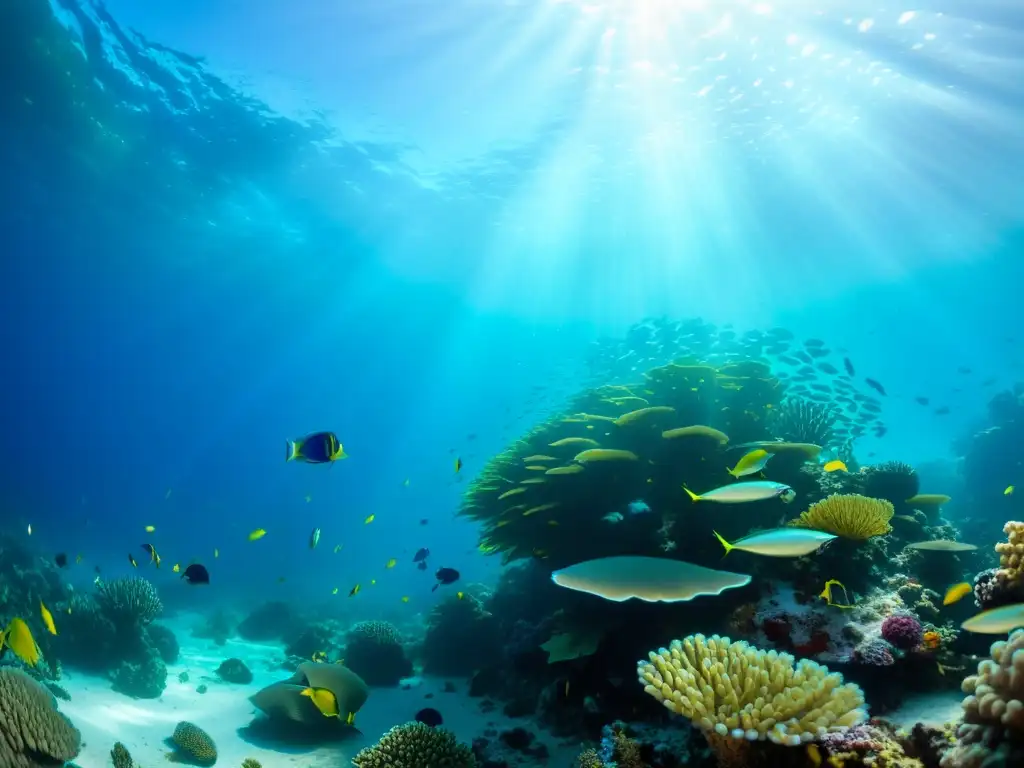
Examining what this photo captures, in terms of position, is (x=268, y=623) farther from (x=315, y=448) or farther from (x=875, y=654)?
(x=875, y=654)

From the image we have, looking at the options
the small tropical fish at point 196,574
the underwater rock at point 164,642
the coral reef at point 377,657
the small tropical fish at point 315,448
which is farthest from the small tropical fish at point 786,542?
the underwater rock at point 164,642

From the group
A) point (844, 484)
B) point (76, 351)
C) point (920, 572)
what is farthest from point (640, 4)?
point (76, 351)

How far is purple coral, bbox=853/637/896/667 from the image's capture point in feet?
14.6

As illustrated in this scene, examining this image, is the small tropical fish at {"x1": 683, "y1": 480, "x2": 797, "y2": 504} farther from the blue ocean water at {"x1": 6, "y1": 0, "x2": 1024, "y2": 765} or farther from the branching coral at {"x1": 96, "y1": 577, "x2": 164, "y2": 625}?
the branching coral at {"x1": 96, "y1": 577, "x2": 164, "y2": 625}

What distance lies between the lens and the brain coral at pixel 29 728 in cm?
524

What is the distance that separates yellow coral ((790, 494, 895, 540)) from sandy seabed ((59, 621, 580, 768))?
3.89 m

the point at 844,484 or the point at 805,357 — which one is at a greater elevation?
the point at 805,357

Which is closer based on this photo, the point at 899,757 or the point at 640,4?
the point at 899,757

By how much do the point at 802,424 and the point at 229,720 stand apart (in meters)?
12.0

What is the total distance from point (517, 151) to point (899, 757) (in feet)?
91.4

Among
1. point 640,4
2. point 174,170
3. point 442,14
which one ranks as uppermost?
point 174,170

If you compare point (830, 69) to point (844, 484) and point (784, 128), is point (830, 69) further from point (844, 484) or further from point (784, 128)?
point (844, 484)

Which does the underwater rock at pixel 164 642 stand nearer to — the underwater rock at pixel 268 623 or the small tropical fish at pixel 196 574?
the underwater rock at pixel 268 623

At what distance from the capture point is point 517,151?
2684 cm
